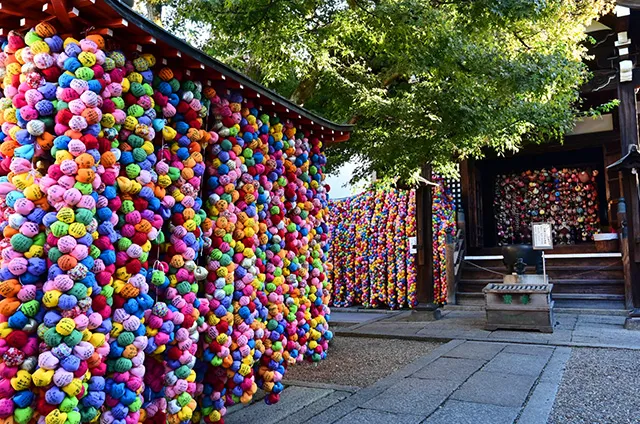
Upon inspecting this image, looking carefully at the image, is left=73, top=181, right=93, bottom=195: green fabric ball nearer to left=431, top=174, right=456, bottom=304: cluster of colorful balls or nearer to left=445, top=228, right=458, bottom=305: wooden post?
left=431, top=174, right=456, bottom=304: cluster of colorful balls

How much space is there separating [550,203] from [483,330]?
746 cm

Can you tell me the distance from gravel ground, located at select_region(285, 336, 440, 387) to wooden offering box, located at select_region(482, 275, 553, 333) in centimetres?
136

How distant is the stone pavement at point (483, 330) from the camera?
6477mm

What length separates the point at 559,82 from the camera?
6543mm

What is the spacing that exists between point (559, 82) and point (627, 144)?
3140 millimetres

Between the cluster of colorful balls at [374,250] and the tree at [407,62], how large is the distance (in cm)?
319

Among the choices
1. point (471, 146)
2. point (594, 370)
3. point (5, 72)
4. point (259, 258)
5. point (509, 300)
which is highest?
point (471, 146)

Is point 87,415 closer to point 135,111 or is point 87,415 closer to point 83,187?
point 83,187

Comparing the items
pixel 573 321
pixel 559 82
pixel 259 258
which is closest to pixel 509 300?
pixel 573 321

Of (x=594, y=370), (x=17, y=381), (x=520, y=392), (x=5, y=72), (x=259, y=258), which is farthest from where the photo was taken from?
(x=594, y=370)

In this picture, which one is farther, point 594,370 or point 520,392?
point 594,370

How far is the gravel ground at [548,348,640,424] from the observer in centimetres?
359

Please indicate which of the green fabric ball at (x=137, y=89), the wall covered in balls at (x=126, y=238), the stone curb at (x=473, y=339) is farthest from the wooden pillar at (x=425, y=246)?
the green fabric ball at (x=137, y=89)

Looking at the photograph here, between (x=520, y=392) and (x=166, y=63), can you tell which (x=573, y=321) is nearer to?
(x=520, y=392)
